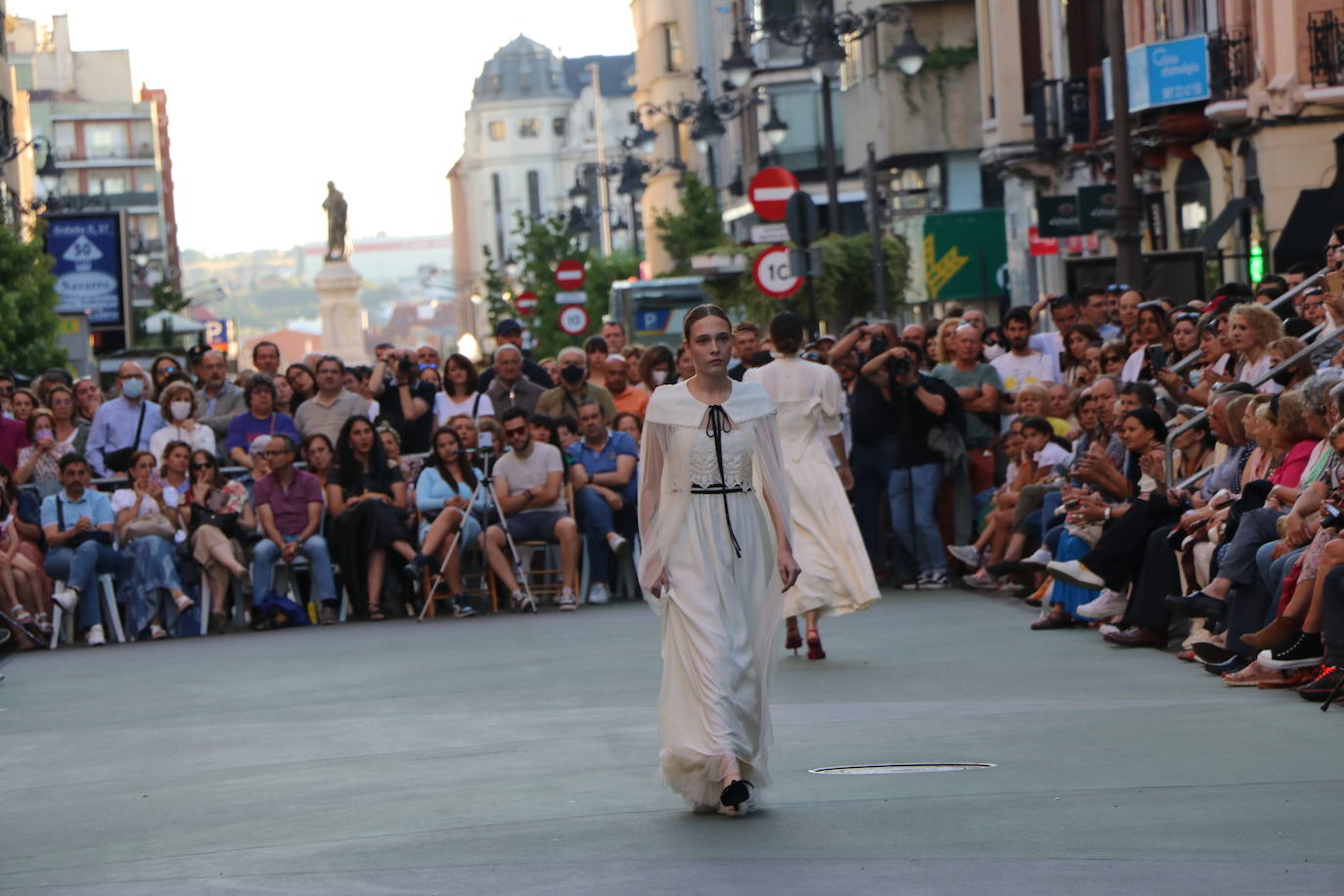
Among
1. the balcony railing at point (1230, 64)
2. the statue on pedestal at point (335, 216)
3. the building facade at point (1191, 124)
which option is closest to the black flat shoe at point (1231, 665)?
the building facade at point (1191, 124)

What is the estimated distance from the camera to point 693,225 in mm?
71500

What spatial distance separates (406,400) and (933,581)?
5459mm

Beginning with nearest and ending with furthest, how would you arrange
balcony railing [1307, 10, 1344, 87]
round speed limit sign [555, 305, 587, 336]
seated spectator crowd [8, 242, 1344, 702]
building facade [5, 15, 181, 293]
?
1. seated spectator crowd [8, 242, 1344, 702]
2. balcony railing [1307, 10, 1344, 87]
3. round speed limit sign [555, 305, 587, 336]
4. building facade [5, 15, 181, 293]

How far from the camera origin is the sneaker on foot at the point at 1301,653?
40.2ft

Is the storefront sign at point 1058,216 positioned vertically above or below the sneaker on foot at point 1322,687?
above

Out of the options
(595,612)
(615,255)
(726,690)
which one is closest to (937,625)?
(595,612)

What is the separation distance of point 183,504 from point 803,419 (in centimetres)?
692

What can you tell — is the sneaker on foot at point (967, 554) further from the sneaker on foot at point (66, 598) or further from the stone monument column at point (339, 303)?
the stone monument column at point (339, 303)

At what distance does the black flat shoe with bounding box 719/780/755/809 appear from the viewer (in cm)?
935

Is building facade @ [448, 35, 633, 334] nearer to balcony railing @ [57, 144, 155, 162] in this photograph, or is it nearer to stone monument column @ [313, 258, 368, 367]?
balcony railing @ [57, 144, 155, 162]

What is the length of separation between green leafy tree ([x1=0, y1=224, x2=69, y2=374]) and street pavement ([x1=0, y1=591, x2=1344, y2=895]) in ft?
86.0

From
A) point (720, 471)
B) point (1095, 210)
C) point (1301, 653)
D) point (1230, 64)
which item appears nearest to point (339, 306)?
point (1230, 64)

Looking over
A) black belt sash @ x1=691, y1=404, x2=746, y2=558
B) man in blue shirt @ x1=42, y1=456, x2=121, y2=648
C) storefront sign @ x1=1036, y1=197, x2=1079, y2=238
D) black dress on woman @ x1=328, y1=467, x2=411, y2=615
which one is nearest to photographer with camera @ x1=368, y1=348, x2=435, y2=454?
black dress on woman @ x1=328, y1=467, x2=411, y2=615

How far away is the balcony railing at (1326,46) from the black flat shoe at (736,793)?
24461 mm
